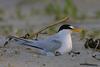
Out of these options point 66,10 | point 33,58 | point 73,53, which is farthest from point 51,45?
point 66,10

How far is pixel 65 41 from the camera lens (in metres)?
7.15

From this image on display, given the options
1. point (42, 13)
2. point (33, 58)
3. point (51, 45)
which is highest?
point (42, 13)

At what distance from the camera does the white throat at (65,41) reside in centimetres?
709

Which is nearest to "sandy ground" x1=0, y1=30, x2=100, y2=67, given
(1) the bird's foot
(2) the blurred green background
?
(1) the bird's foot

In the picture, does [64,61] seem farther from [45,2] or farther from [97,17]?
[45,2]

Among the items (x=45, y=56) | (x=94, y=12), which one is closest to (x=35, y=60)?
(x=45, y=56)

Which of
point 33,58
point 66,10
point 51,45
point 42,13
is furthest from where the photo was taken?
point 42,13

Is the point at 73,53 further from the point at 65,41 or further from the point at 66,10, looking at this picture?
the point at 66,10

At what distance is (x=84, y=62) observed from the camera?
6.55 metres

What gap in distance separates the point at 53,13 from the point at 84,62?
19.7ft

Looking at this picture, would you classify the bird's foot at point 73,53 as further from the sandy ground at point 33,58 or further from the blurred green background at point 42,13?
the blurred green background at point 42,13

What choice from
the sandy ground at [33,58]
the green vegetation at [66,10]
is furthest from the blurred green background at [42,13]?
the sandy ground at [33,58]

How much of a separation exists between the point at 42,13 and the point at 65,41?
251 inches

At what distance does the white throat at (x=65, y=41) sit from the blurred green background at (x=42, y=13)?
295 centimetres
